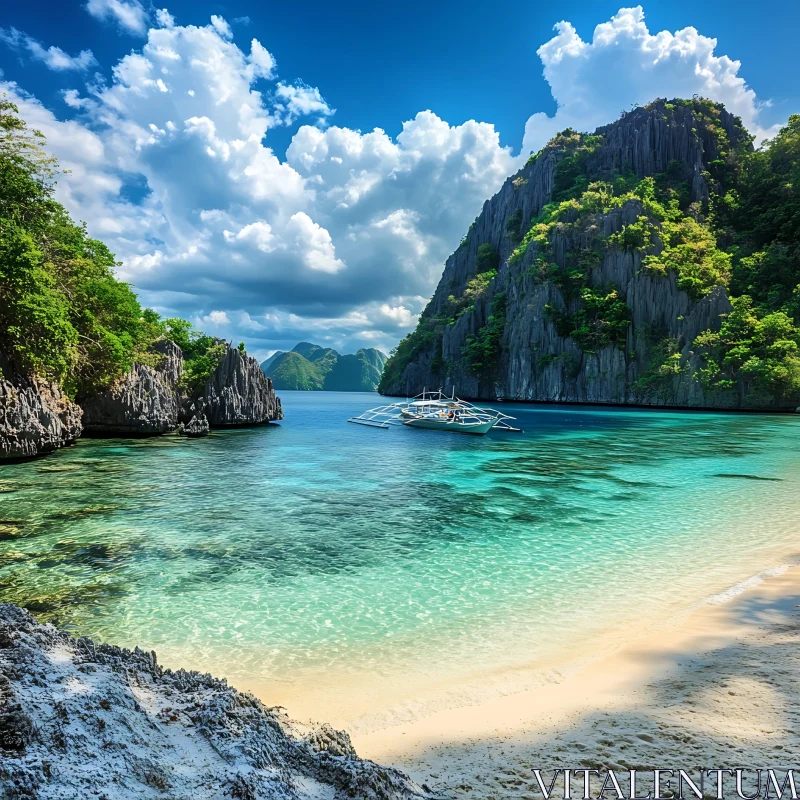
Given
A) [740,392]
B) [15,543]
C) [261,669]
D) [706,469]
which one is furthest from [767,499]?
[740,392]

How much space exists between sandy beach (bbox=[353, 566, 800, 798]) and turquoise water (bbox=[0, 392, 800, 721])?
30.9 inches

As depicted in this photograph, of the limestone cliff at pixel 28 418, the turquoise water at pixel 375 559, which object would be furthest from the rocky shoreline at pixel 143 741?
the limestone cliff at pixel 28 418

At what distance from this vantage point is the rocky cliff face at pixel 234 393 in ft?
129

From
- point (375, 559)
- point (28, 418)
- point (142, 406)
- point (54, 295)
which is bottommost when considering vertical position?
point (375, 559)

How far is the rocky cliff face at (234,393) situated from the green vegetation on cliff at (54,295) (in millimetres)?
6131

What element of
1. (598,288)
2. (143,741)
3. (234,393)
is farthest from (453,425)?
(598,288)

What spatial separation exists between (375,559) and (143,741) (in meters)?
7.51

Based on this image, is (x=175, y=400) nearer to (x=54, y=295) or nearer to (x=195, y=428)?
(x=195, y=428)

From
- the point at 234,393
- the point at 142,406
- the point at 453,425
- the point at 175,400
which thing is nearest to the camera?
the point at 142,406

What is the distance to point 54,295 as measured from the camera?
2295 centimetres

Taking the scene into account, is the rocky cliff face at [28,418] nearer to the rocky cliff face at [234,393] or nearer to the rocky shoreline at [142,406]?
the rocky shoreline at [142,406]

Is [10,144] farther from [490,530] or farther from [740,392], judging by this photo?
[740,392]

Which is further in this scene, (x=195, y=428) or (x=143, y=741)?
(x=195, y=428)

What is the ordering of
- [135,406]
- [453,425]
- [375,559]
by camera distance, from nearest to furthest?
[375,559] < [135,406] < [453,425]
